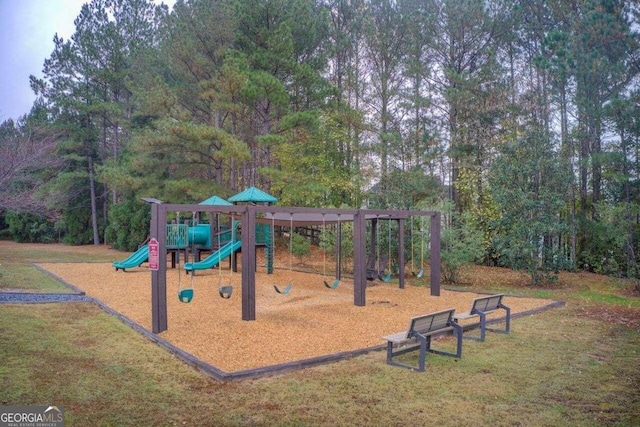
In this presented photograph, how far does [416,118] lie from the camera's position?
20672 millimetres

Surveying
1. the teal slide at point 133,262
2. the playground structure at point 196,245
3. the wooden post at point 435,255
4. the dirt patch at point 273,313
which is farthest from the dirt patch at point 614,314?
the teal slide at point 133,262

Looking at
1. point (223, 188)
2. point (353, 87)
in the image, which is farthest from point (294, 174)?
point (353, 87)

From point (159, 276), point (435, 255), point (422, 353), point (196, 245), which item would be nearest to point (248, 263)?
point (159, 276)

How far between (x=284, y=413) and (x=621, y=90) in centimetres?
1430

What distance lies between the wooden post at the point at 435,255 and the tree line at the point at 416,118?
2.13m

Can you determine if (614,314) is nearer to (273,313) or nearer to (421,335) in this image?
(421,335)

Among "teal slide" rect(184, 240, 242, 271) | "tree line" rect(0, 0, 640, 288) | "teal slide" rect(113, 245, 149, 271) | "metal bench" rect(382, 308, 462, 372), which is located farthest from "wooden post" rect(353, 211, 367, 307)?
"teal slide" rect(113, 245, 149, 271)

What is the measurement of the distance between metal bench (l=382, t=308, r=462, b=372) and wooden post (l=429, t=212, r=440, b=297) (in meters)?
5.03

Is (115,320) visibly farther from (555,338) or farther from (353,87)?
(353,87)

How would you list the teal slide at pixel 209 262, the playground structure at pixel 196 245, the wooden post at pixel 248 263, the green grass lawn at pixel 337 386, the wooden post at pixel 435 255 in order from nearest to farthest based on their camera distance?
the green grass lawn at pixel 337 386
the wooden post at pixel 248 263
the wooden post at pixel 435 255
the teal slide at pixel 209 262
the playground structure at pixel 196 245

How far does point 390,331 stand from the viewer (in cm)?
755

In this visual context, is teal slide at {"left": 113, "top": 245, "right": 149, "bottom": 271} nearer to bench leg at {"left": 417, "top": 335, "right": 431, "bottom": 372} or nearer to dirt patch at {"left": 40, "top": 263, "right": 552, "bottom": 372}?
dirt patch at {"left": 40, "top": 263, "right": 552, "bottom": 372}

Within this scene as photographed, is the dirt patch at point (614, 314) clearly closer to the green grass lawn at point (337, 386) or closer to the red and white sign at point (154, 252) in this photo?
the green grass lawn at point (337, 386)

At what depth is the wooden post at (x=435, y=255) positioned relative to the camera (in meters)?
11.4
